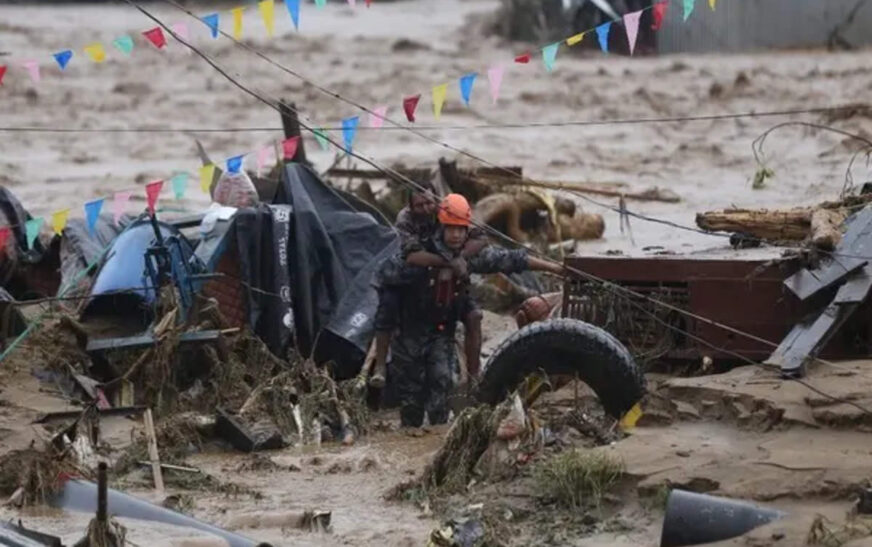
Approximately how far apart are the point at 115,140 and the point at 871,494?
58.6 ft

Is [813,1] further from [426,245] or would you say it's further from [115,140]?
[426,245]

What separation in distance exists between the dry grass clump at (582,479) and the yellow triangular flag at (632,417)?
688 millimetres

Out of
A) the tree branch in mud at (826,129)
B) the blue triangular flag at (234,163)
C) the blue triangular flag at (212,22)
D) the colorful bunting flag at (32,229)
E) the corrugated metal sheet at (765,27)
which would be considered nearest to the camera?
the blue triangular flag at (212,22)

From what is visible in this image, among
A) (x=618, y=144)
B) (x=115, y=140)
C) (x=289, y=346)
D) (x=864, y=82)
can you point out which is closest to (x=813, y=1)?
(x=864, y=82)

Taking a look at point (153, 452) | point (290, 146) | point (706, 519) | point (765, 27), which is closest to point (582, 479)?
point (706, 519)

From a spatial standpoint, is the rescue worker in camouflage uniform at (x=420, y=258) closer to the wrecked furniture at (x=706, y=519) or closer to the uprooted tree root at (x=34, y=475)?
the uprooted tree root at (x=34, y=475)

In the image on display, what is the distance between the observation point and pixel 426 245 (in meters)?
11.8

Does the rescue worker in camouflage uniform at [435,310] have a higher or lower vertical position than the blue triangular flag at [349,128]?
lower

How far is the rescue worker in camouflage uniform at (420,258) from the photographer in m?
11.7

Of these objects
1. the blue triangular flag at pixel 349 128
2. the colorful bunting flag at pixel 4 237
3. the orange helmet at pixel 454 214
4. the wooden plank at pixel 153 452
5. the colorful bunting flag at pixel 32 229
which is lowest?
the wooden plank at pixel 153 452

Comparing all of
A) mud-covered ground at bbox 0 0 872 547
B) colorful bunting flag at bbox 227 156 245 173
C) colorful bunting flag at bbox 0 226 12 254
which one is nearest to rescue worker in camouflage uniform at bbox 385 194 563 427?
mud-covered ground at bbox 0 0 872 547

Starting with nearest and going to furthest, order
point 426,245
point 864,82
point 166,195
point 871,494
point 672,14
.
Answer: point 871,494 → point 426,245 → point 166,195 → point 864,82 → point 672,14

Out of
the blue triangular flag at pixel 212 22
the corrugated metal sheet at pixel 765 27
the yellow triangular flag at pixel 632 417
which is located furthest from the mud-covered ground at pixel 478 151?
the blue triangular flag at pixel 212 22

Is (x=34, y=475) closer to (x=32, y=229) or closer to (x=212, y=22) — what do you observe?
(x=212, y=22)
